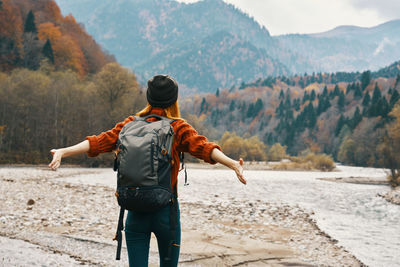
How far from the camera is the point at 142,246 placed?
2.95 metres

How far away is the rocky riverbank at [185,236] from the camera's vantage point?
274 inches

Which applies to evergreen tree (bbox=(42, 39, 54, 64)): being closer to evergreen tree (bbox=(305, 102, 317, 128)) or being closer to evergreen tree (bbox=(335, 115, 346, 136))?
evergreen tree (bbox=(335, 115, 346, 136))

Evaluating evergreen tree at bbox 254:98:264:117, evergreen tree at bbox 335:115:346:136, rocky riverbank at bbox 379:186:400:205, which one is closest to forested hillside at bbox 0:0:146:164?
rocky riverbank at bbox 379:186:400:205

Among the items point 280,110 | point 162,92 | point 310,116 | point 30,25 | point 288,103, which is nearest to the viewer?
point 162,92

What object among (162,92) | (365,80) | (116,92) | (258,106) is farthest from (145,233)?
(258,106)

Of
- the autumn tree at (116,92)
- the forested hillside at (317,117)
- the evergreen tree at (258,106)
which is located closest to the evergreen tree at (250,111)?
the forested hillside at (317,117)

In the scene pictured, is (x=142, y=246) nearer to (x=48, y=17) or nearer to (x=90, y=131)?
(x=90, y=131)

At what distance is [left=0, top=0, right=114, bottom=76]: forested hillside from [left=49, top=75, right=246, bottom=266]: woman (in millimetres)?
57150

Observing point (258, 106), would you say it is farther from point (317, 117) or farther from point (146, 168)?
point (146, 168)

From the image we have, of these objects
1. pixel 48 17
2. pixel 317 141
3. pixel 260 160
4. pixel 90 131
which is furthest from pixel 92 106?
pixel 317 141

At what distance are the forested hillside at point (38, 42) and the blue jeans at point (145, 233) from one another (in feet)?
189

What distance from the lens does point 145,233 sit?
2.95 metres

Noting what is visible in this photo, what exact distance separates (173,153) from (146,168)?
0.27 metres

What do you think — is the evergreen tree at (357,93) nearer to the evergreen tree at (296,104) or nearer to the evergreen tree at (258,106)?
the evergreen tree at (296,104)
